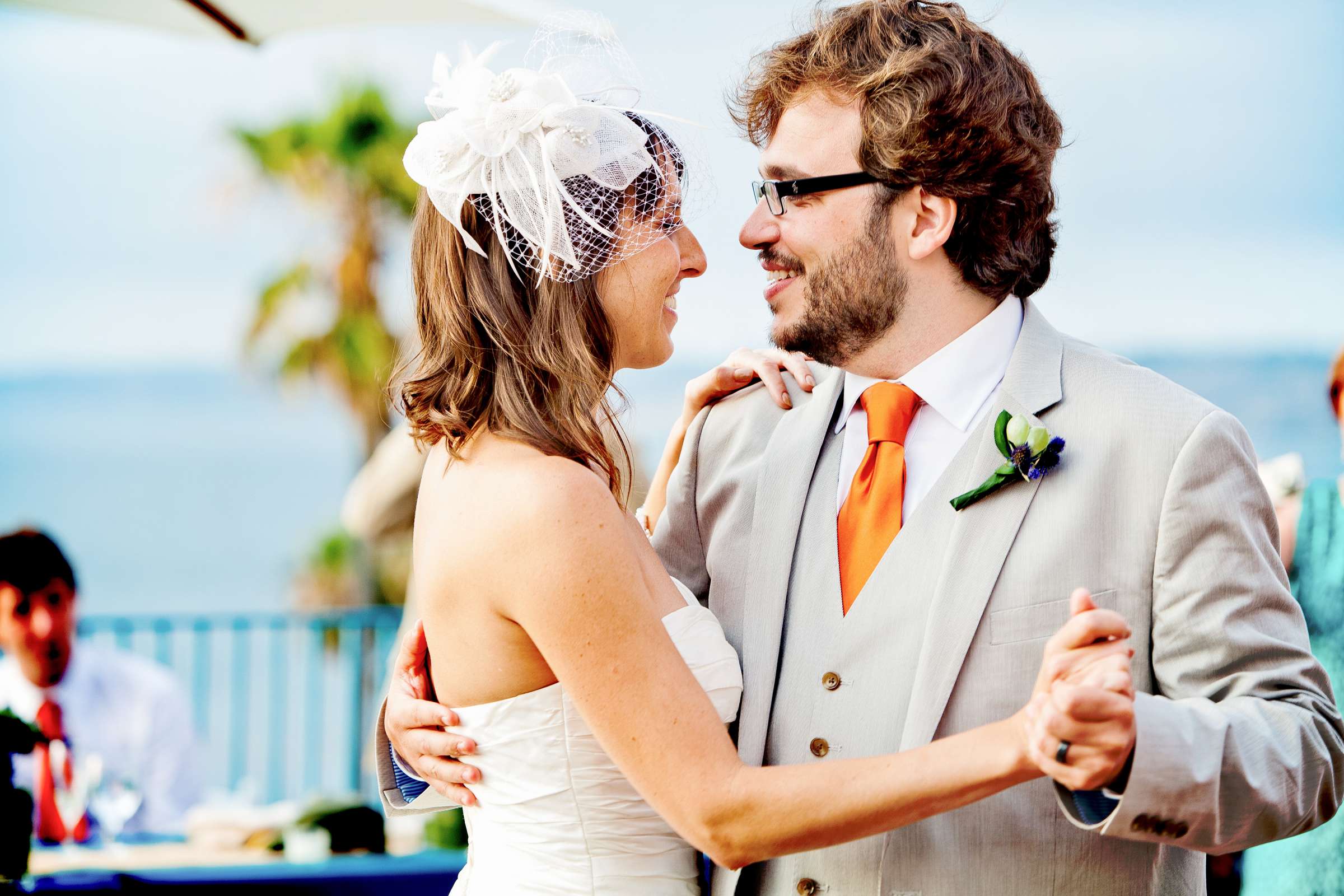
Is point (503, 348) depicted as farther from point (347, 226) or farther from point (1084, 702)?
point (347, 226)

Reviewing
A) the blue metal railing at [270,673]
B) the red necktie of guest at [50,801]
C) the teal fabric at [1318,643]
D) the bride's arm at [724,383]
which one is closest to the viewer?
the bride's arm at [724,383]

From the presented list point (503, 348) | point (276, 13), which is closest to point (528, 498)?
point (503, 348)

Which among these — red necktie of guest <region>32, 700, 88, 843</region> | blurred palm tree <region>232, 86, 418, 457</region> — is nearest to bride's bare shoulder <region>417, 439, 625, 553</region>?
red necktie of guest <region>32, 700, 88, 843</region>

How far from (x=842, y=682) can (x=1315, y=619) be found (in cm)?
212

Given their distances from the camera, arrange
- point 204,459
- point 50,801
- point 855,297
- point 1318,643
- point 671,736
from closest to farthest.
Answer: point 671,736
point 855,297
point 1318,643
point 50,801
point 204,459

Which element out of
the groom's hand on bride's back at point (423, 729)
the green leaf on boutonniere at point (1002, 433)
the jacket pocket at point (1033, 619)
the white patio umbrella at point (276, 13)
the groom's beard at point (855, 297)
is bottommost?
the groom's hand on bride's back at point (423, 729)

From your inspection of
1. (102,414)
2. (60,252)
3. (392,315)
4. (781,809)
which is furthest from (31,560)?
(102,414)

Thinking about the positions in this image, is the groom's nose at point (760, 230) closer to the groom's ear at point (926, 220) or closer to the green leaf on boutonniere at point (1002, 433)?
→ the groom's ear at point (926, 220)

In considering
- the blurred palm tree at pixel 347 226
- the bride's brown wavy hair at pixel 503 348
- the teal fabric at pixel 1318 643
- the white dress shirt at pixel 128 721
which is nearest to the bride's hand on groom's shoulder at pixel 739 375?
the bride's brown wavy hair at pixel 503 348

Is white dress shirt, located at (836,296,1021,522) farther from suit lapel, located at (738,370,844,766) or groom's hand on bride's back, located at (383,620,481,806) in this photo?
groom's hand on bride's back, located at (383,620,481,806)

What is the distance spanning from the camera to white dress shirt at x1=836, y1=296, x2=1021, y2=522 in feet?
7.25

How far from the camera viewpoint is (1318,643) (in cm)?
349

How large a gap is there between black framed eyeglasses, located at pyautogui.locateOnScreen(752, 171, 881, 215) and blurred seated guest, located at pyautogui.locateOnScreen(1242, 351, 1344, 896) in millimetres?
1832

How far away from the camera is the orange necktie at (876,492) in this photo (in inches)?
83.7
